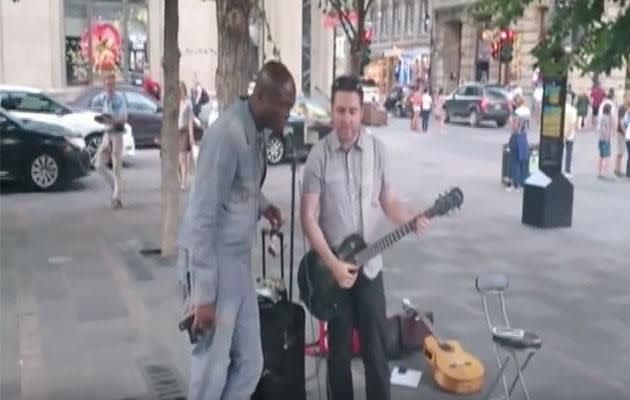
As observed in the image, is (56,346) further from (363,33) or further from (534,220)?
(534,220)

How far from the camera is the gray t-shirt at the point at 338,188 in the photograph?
15.2 feet

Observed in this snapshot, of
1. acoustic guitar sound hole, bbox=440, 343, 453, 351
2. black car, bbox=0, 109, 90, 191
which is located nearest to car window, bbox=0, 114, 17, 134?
black car, bbox=0, 109, 90, 191

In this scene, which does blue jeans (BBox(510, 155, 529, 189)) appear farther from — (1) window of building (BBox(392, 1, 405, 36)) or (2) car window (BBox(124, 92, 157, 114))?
(1) window of building (BBox(392, 1, 405, 36))

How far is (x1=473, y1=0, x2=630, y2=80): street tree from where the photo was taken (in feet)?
14.3

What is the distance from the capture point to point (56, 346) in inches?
265

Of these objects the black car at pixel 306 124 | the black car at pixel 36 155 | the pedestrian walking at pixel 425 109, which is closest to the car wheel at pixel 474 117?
the pedestrian walking at pixel 425 109

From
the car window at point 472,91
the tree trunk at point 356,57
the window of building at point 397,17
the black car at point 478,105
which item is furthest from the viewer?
the window of building at point 397,17

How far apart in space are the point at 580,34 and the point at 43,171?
1210 centimetres

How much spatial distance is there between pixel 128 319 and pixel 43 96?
1255 cm

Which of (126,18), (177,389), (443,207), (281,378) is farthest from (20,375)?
(126,18)

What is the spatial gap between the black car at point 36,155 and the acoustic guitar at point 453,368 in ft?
35.2

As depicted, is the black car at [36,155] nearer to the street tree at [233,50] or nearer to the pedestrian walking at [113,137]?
the pedestrian walking at [113,137]

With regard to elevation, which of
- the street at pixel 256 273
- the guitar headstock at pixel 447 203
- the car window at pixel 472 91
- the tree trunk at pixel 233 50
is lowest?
the street at pixel 256 273

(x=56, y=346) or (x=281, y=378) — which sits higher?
(x=281, y=378)
